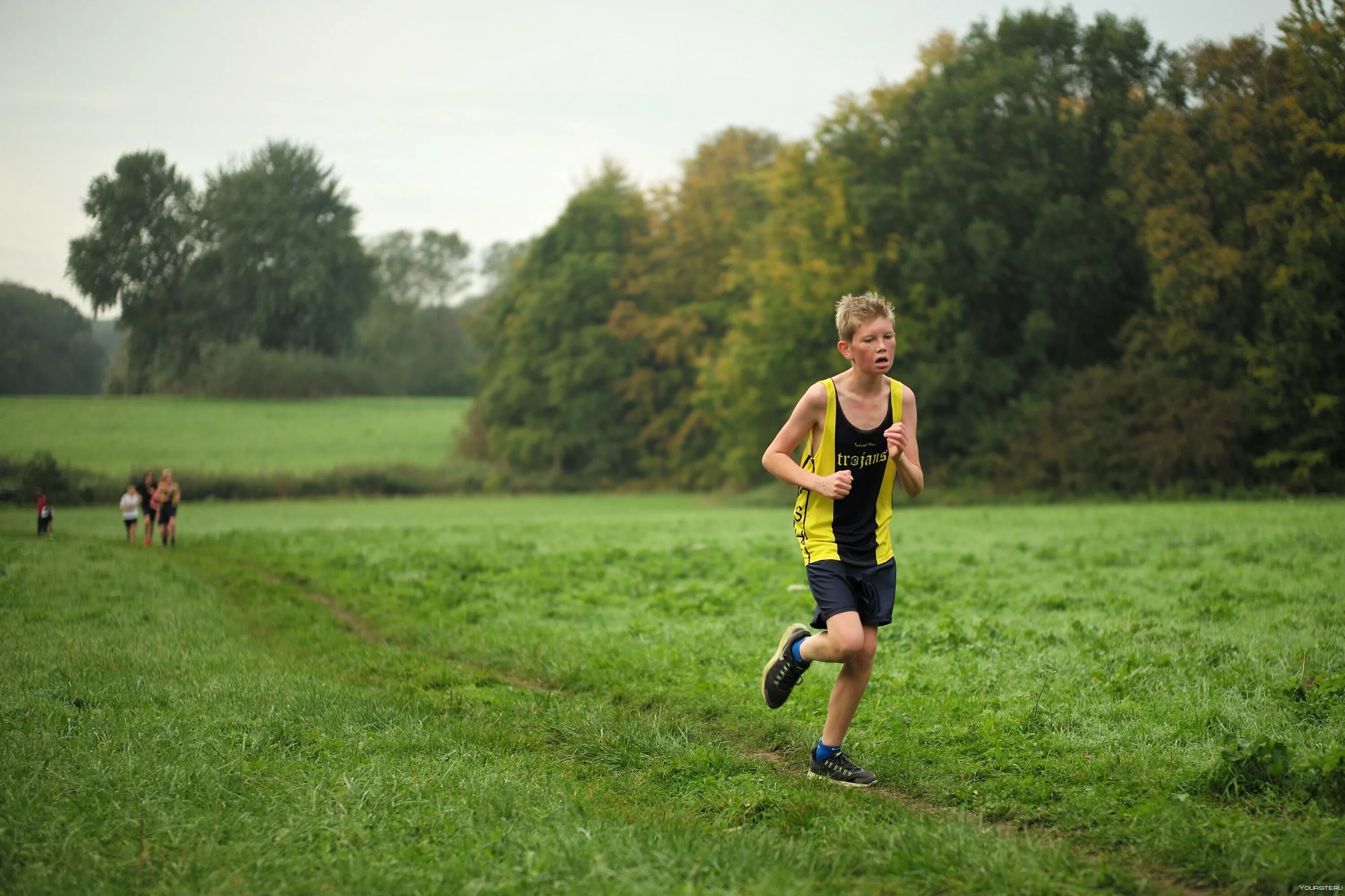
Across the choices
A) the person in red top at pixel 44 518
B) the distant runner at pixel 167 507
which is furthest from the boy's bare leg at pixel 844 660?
the person in red top at pixel 44 518

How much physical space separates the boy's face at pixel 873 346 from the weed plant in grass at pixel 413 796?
2.30 metres

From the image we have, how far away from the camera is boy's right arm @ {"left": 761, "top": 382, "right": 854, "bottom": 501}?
5617 millimetres

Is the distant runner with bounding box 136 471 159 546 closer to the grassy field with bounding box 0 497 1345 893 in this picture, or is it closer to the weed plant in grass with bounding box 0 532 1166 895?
→ the grassy field with bounding box 0 497 1345 893

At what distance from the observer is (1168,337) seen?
118 ft

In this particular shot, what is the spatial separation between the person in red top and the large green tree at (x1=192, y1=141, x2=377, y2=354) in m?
8.77

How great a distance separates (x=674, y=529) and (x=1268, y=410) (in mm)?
21796

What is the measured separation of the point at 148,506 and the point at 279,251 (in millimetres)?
10708

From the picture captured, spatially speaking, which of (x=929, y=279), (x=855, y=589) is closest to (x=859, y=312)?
(x=855, y=589)

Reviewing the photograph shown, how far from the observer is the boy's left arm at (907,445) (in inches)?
221

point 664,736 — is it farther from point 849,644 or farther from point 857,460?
point 857,460

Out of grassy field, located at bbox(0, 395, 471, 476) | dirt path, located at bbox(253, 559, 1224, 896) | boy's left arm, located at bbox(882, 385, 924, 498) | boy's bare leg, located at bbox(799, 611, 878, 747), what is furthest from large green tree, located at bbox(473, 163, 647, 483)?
boy's bare leg, located at bbox(799, 611, 878, 747)

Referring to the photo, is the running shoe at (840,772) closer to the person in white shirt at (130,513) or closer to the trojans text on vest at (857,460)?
the trojans text on vest at (857,460)

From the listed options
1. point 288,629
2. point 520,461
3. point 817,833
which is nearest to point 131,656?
point 288,629

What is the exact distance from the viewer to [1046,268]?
135ft
